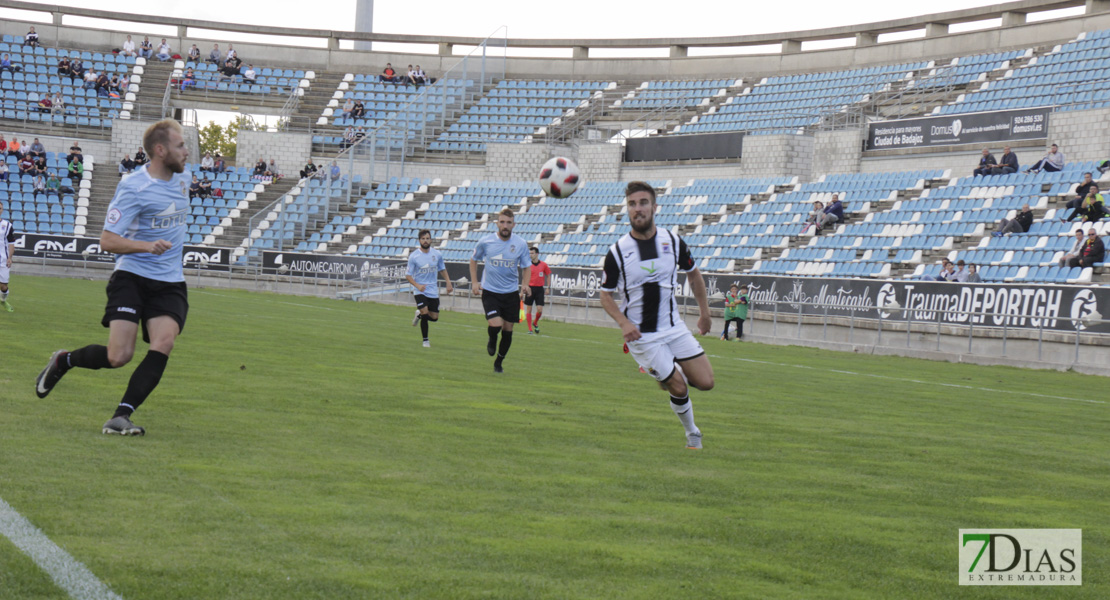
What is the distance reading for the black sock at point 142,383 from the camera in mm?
7422

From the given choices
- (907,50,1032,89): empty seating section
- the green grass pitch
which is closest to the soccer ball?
the green grass pitch

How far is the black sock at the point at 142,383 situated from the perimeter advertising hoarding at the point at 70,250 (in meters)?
37.9

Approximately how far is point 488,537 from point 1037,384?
1580 cm

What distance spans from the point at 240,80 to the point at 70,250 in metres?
15.7

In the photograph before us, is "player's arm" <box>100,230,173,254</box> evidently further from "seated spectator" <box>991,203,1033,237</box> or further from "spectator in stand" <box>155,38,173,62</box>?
"spectator in stand" <box>155,38,173,62</box>

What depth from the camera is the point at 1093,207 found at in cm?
2664

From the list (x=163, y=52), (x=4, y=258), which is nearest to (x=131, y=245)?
(x=4, y=258)

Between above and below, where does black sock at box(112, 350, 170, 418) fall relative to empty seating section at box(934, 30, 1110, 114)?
below

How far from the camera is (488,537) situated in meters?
5.18

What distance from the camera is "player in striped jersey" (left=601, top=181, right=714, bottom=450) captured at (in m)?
8.85

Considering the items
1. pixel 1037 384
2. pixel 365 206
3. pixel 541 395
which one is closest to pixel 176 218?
pixel 541 395

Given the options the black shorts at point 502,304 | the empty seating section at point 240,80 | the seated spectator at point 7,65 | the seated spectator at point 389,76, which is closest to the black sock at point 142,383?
the black shorts at point 502,304

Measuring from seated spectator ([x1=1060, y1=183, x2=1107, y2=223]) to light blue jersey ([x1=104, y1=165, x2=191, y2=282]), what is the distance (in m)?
24.5
